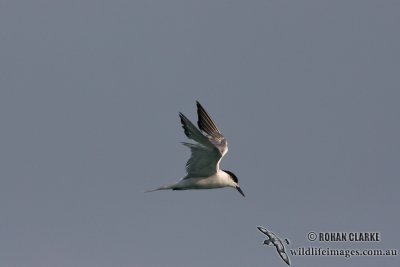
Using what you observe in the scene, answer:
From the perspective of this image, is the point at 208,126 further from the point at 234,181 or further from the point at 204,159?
the point at 204,159

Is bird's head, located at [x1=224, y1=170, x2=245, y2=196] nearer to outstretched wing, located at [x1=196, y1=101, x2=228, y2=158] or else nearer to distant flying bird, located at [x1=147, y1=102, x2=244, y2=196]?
distant flying bird, located at [x1=147, y1=102, x2=244, y2=196]

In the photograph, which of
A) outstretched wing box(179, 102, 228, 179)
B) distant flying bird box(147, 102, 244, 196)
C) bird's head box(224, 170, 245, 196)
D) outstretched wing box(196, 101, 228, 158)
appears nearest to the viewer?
outstretched wing box(179, 102, 228, 179)

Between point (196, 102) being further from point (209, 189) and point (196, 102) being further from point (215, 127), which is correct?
point (209, 189)

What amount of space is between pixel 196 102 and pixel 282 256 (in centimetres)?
631

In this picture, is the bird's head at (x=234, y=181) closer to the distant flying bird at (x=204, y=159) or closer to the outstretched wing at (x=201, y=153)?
the distant flying bird at (x=204, y=159)

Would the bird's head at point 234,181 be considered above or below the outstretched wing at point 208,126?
below

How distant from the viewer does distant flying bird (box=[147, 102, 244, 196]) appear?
2619cm

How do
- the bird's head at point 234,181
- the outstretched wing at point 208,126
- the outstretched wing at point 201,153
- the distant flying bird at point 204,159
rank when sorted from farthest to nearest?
the outstretched wing at point 208,126 → the bird's head at point 234,181 → the distant flying bird at point 204,159 → the outstretched wing at point 201,153

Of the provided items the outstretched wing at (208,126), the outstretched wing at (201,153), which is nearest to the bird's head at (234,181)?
the outstretched wing at (201,153)

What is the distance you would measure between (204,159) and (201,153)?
1.23 feet

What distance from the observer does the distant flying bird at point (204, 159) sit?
26188mm

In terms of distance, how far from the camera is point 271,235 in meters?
32.9

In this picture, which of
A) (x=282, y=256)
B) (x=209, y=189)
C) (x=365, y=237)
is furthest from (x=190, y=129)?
(x=365, y=237)

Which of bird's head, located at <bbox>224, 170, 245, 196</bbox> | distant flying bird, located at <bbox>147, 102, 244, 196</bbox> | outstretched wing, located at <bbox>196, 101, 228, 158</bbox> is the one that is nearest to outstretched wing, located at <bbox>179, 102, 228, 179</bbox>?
distant flying bird, located at <bbox>147, 102, 244, 196</bbox>
